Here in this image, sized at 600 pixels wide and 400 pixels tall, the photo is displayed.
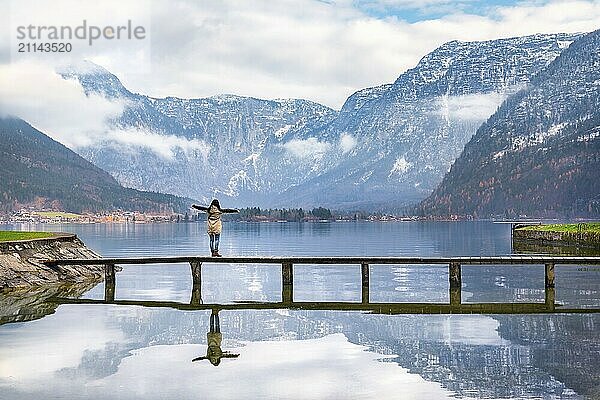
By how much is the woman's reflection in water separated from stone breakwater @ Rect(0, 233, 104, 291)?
16610 mm

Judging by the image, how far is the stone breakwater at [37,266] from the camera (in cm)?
4841

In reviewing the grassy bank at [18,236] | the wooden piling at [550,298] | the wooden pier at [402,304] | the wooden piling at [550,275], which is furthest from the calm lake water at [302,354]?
the grassy bank at [18,236]

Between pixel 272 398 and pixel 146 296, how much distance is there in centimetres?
2695

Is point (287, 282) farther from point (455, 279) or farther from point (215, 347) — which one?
point (215, 347)

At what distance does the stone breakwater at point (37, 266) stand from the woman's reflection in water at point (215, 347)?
16.6m

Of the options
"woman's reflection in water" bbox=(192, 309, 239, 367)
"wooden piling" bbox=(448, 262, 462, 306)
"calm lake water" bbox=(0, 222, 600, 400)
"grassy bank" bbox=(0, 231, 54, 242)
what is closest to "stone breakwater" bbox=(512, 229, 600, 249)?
"wooden piling" bbox=(448, 262, 462, 306)

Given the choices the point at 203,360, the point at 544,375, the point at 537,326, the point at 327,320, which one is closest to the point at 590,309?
the point at 537,326

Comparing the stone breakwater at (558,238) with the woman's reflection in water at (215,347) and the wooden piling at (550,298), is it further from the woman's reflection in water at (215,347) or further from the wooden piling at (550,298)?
the woman's reflection in water at (215,347)

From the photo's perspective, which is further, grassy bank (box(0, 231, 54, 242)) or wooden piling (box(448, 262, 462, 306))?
grassy bank (box(0, 231, 54, 242))

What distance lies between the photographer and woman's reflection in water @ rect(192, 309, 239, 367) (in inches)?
1065

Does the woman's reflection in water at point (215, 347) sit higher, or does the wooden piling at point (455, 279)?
the wooden piling at point (455, 279)

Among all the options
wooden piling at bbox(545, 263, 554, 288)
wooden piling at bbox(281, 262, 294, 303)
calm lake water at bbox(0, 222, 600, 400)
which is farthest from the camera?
wooden piling at bbox(281, 262, 294, 303)

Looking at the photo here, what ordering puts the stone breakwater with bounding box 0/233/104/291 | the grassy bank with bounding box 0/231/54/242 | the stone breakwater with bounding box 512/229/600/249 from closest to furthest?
the stone breakwater with bounding box 0/233/104/291
the grassy bank with bounding box 0/231/54/242
the stone breakwater with bounding box 512/229/600/249

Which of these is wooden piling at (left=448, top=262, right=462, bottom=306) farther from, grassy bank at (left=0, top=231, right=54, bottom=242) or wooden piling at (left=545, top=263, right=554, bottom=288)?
grassy bank at (left=0, top=231, right=54, bottom=242)
